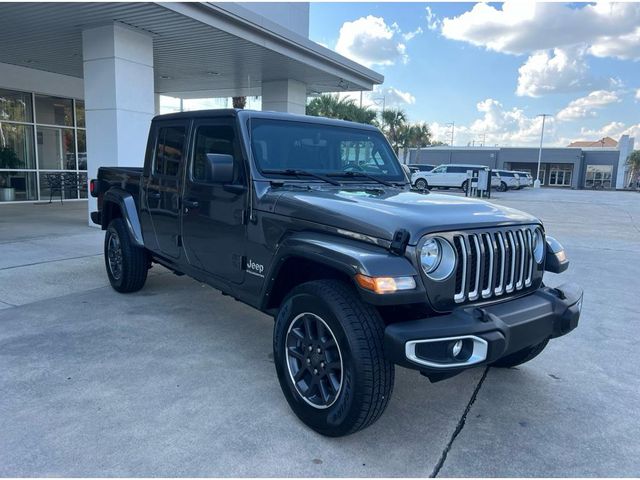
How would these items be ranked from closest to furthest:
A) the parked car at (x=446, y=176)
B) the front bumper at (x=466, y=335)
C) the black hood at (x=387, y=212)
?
the front bumper at (x=466, y=335) → the black hood at (x=387, y=212) → the parked car at (x=446, y=176)

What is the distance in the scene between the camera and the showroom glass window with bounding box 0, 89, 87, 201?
14.9 meters

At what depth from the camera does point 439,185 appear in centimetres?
3266

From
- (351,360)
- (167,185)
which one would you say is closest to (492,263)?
(351,360)

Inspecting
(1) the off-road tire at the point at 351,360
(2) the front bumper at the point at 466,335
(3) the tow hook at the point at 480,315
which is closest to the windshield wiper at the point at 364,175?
(1) the off-road tire at the point at 351,360

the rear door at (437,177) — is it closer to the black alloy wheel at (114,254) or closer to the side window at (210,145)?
the black alloy wheel at (114,254)

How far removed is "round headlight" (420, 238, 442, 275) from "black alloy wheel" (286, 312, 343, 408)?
0.63 metres

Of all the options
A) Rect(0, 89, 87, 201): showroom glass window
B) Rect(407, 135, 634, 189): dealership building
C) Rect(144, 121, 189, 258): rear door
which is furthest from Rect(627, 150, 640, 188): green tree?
Rect(144, 121, 189, 258): rear door

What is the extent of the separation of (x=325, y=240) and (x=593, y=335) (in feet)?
10.7

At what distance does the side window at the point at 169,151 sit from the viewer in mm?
4430

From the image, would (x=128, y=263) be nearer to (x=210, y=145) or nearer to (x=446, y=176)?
(x=210, y=145)

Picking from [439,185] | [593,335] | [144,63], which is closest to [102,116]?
[144,63]

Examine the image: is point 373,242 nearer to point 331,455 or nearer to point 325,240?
point 325,240

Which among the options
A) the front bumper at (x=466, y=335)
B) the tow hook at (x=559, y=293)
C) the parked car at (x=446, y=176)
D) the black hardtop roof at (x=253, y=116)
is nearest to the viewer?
the front bumper at (x=466, y=335)

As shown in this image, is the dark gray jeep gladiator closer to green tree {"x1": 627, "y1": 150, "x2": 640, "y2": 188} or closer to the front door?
the front door
